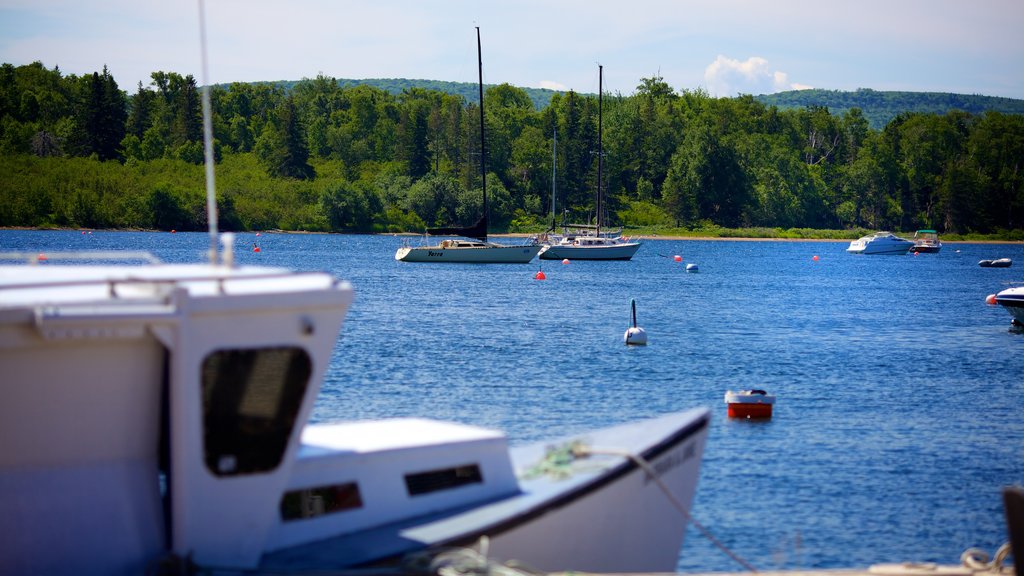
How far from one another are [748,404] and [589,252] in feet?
230

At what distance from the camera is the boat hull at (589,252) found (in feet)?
317

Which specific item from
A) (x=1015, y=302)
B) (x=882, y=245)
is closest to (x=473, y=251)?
(x=1015, y=302)

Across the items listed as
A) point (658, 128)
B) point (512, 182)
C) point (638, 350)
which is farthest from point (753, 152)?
point (638, 350)

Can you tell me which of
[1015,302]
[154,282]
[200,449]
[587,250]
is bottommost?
[587,250]

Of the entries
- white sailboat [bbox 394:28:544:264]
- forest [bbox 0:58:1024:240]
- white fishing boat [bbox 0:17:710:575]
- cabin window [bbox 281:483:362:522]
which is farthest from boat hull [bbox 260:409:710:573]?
forest [bbox 0:58:1024:240]

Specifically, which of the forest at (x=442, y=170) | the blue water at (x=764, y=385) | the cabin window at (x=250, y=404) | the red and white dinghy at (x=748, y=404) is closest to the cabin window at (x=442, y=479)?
the cabin window at (x=250, y=404)

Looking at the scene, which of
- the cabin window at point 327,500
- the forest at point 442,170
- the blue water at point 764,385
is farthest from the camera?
the forest at point 442,170

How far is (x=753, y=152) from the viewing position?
19288 cm

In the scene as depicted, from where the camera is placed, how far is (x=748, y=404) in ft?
89.7

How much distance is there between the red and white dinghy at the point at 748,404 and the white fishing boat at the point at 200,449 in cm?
1699

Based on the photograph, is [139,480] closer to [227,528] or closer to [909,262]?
[227,528]

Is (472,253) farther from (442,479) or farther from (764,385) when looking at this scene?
(442,479)

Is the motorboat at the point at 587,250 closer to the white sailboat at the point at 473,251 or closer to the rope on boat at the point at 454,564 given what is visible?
the white sailboat at the point at 473,251

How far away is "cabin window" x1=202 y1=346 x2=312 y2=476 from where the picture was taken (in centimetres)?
926
